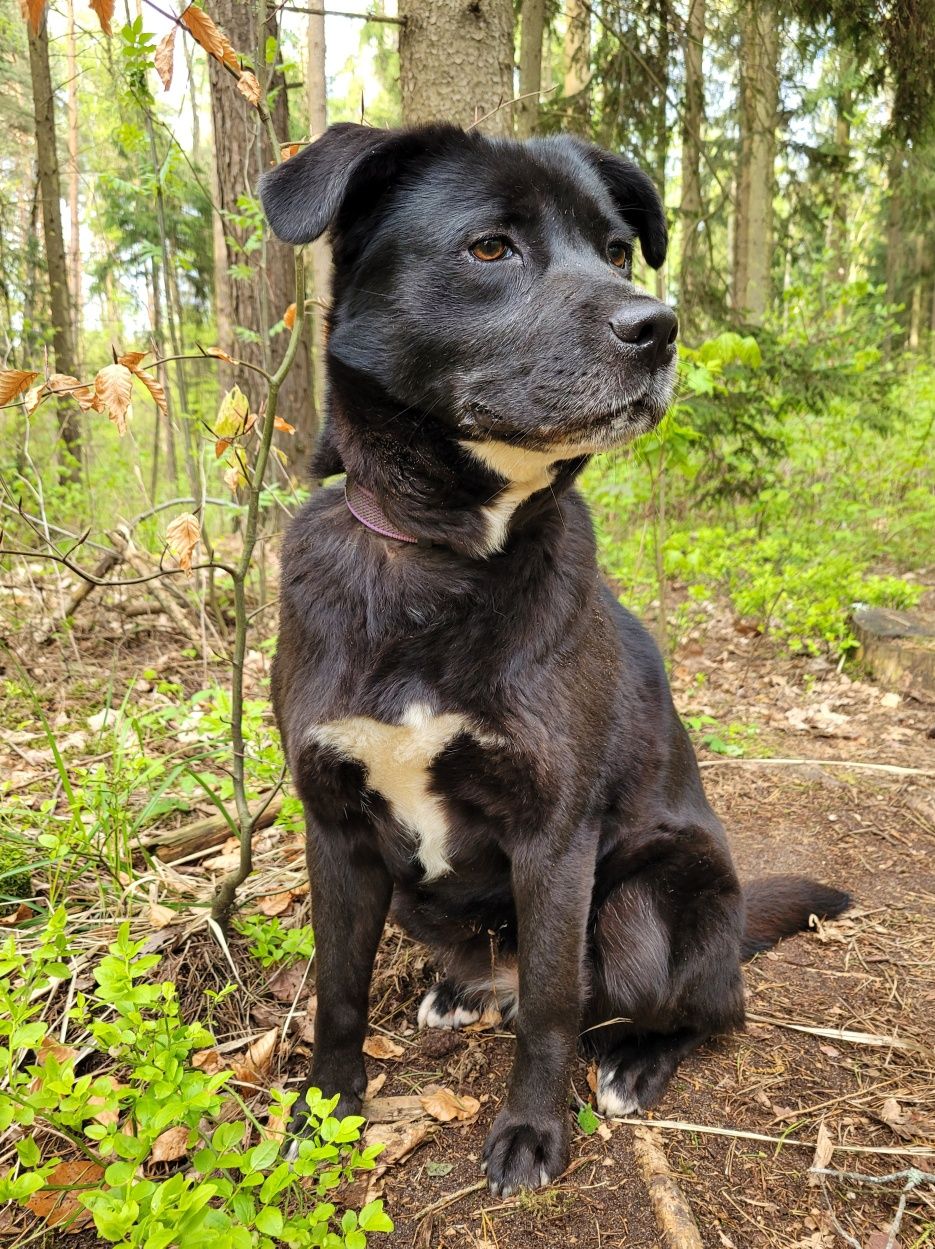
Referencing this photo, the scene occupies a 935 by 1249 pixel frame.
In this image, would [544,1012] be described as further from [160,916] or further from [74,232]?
[74,232]

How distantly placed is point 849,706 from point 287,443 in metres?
4.33

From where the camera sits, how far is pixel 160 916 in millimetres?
2488

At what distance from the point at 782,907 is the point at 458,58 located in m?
3.48

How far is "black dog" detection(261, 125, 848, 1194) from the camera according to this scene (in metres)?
1.89

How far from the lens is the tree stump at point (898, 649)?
16.6 feet

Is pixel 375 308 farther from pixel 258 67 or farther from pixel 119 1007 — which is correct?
pixel 119 1007

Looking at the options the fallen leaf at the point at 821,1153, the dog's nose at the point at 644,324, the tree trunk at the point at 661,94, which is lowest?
the fallen leaf at the point at 821,1153

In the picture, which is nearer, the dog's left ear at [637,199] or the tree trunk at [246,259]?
the dog's left ear at [637,199]

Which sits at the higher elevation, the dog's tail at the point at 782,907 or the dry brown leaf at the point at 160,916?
the dry brown leaf at the point at 160,916

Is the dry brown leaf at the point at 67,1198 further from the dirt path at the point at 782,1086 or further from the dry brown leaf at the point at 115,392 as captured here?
the dry brown leaf at the point at 115,392

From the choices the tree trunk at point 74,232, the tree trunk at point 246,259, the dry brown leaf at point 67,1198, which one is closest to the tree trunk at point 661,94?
the tree trunk at point 246,259

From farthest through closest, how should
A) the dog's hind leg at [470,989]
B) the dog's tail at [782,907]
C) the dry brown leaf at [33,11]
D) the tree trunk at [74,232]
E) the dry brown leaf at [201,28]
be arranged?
the tree trunk at [74,232]
the dog's tail at [782,907]
the dog's hind leg at [470,989]
the dry brown leaf at [201,28]
the dry brown leaf at [33,11]

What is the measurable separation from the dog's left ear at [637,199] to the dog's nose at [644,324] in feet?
2.44

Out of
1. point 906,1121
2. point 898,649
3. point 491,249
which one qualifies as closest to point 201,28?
point 491,249
